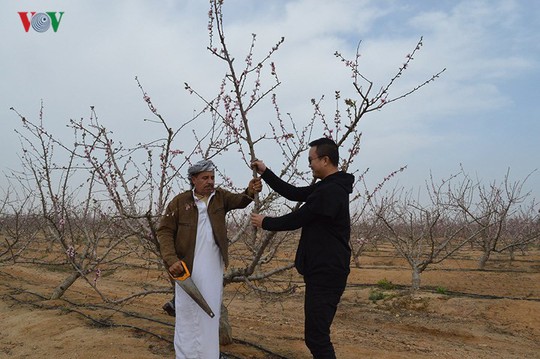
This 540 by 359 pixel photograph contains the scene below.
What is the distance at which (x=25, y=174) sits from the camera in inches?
199

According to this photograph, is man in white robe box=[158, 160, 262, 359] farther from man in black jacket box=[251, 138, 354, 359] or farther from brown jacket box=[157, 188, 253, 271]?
man in black jacket box=[251, 138, 354, 359]

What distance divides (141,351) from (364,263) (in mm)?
10543

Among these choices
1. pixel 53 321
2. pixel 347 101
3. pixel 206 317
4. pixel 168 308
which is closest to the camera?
pixel 347 101

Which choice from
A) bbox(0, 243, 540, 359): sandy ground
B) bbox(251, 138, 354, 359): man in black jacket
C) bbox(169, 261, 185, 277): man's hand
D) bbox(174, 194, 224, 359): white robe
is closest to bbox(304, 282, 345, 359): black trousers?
bbox(251, 138, 354, 359): man in black jacket

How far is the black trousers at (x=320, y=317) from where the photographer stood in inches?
99.0

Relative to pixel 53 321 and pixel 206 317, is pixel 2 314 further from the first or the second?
pixel 206 317

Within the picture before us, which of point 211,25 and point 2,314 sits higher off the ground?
point 211,25

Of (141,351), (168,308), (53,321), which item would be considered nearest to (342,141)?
(168,308)

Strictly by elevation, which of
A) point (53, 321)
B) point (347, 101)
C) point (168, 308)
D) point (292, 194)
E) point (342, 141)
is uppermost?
point (347, 101)

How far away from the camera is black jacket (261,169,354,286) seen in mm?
2500

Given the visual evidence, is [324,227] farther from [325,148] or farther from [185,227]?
[185,227]

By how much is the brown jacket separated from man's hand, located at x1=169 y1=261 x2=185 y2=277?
69 mm

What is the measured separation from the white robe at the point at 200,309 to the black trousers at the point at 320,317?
0.66m

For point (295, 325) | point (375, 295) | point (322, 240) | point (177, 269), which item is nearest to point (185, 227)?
point (177, 269)
